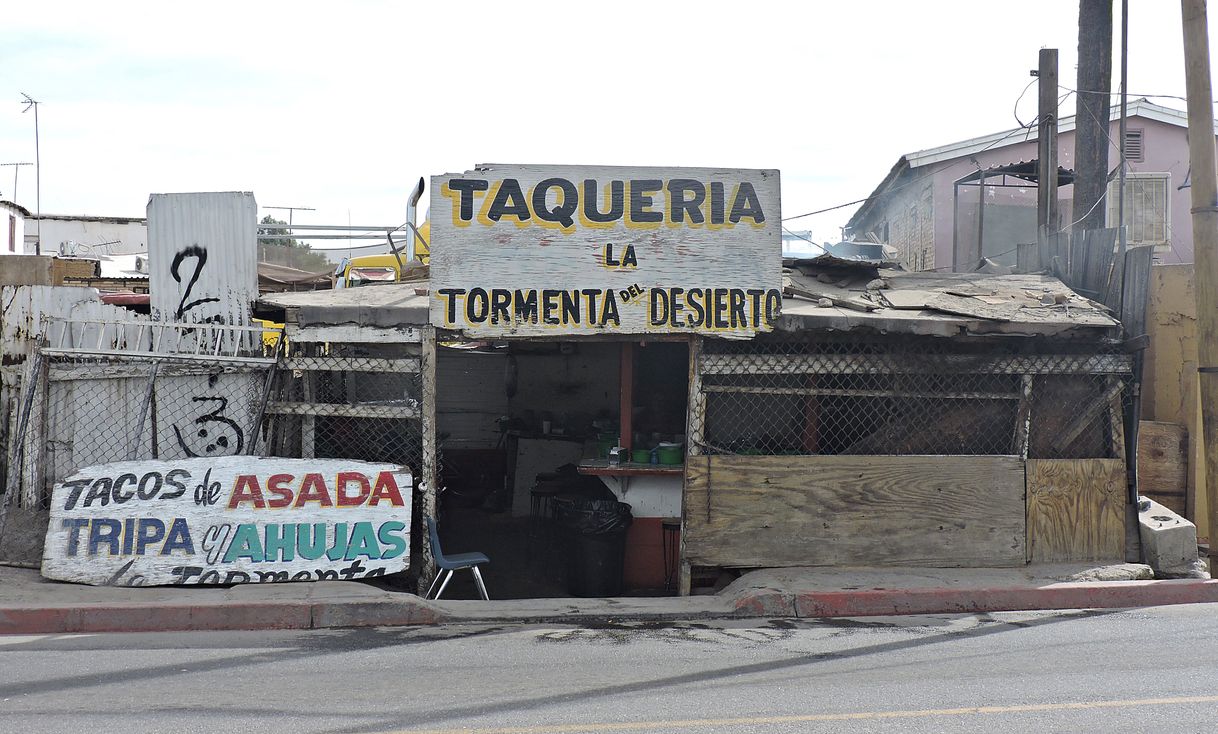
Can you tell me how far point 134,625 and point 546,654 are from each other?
3155 millimetres

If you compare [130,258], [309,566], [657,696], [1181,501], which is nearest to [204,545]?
[309,566]

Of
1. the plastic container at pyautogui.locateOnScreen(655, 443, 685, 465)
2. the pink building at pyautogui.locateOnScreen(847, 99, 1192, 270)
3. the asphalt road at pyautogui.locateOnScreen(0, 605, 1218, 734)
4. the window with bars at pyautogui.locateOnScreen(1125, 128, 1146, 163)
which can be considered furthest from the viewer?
the window with bars at pyautogui.locateOnScreen(1125, 128, 1146, 163)

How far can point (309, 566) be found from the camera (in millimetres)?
8109

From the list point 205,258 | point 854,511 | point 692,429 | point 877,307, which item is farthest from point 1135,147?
point 205,258

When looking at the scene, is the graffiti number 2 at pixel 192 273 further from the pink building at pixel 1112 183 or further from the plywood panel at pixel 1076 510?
the pink building at pixel 1112 183

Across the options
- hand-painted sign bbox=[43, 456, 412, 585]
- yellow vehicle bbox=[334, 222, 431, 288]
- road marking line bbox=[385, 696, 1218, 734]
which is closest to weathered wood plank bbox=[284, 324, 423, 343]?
yellow vehicle bbox=[334, 222, 431, 288]

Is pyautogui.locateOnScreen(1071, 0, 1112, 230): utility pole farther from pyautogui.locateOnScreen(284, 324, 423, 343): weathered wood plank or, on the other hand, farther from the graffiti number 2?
the graffiti number 2

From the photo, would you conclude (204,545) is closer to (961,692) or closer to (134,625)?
(134,625)

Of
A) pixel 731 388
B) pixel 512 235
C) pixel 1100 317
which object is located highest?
pixel 512 235

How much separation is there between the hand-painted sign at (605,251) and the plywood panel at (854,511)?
136cm

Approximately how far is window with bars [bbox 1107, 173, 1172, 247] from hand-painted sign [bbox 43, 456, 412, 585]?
18.1m

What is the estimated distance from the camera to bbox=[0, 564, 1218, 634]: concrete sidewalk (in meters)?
7.19

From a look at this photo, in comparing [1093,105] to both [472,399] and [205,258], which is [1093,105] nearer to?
[472,399]

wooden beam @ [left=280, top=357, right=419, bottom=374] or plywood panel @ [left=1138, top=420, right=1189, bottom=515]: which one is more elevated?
wooden beam @ [left=280, top=357, right=419, bottom=374]
